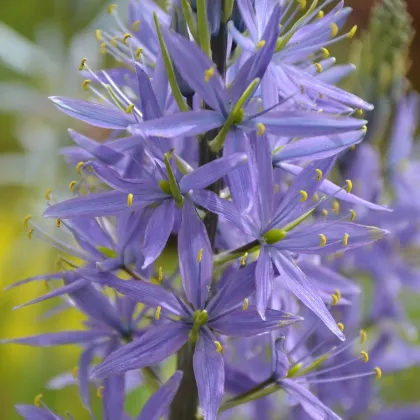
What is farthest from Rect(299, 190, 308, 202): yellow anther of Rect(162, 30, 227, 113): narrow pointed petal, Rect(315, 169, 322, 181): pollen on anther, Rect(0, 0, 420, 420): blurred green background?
Rect(0, 0, 420, 420): blurred green background

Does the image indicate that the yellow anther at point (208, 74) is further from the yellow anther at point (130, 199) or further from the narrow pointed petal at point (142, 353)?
the narrow pointed petal at point (142, 353)

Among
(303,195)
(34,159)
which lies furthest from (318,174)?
(34,159)

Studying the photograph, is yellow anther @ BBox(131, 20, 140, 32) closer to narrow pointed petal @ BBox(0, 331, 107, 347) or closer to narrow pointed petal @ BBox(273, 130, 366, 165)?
narrow pointed petal @ BBox(273, 130, 366, 165)

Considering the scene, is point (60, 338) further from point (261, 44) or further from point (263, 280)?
point (261, 44)

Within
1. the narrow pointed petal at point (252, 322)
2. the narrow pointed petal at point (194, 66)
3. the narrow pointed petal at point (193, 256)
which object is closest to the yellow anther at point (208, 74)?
the narrow pointed petal at point (194, 66)

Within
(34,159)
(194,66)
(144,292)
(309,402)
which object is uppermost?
(194,66)

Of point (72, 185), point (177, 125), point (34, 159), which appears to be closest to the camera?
point (177, 125)

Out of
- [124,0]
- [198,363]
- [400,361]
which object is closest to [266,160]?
[198,363]
